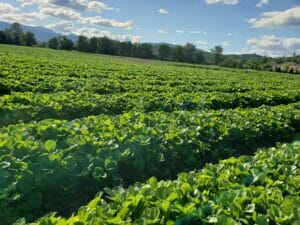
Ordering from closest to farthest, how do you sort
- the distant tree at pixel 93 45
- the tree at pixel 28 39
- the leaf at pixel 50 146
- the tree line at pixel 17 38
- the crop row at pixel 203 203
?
the crop row at pixel 203 203 < the leaf at pixel 50 146 < the tree line at pixel 17 38 < the distant tree at pixel 93 45 < the tree at pixel 28 39

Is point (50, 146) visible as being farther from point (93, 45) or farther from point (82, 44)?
point (93, 45)

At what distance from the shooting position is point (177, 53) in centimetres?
9775

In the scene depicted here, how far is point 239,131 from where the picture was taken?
9242 mm

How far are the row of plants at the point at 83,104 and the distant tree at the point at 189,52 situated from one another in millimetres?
79064

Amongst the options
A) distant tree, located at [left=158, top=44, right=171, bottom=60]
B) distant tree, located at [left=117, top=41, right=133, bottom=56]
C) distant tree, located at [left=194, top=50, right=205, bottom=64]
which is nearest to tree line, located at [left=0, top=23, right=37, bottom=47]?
distant tree, located at [left=117, top=41, right=133, bottom=56]

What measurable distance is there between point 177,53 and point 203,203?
96.1 metres

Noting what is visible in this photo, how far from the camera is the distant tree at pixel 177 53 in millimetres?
95125

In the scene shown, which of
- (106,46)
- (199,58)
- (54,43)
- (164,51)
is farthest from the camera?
(164,51)

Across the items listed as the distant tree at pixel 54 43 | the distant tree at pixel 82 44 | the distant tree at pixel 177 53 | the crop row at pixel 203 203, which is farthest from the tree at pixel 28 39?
the crop row at pixel 203 203

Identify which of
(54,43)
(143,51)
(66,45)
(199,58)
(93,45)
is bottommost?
(199,58)

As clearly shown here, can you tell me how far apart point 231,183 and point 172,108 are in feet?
27.7

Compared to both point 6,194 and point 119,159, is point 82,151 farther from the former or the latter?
point 6,194

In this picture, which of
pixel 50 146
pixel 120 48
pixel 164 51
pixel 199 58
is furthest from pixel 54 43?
pixel 50 146

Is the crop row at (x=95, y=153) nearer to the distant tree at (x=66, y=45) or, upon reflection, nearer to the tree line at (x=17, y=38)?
the tree line at (x=17, y=38)
